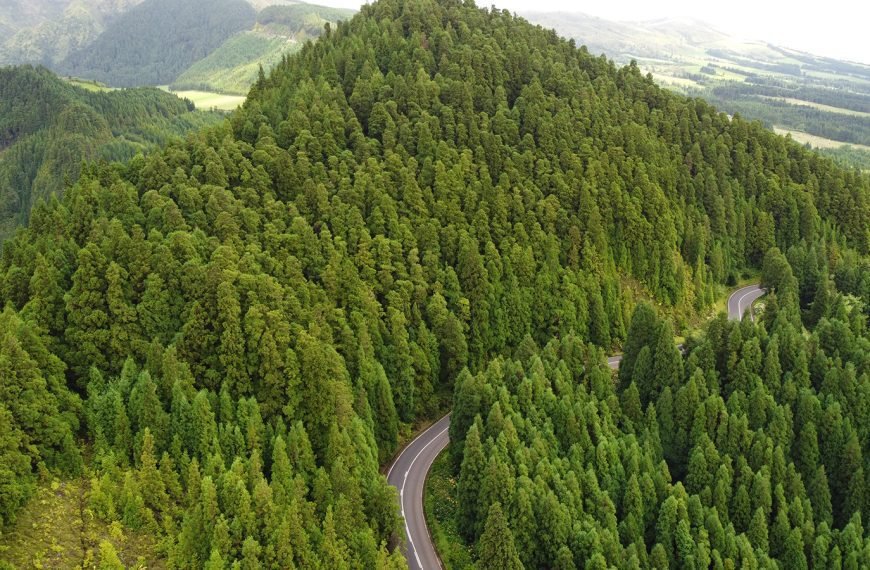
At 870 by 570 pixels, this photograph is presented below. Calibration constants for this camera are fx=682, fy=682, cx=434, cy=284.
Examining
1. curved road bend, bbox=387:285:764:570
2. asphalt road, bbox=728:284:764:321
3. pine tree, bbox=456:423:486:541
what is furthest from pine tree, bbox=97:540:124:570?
asphalt road, bbox=728:284:764:321

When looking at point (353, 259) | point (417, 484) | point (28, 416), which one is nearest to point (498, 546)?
point (417, 484)

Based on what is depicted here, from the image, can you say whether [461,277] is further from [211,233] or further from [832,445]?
[832,445]

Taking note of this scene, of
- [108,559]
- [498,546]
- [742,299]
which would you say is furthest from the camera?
[742,299]

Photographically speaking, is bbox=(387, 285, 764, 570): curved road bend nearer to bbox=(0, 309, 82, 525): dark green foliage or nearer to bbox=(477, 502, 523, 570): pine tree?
bbox=(477, 502, 523, 570): pine tree

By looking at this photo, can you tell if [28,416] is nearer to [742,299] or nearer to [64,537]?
[64,537]

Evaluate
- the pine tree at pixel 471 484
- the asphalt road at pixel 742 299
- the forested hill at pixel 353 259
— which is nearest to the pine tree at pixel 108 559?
the forested hill at pixel 353 259
